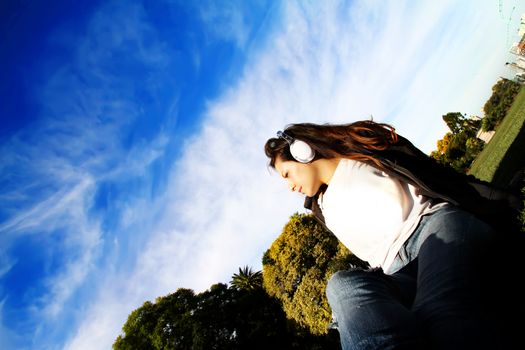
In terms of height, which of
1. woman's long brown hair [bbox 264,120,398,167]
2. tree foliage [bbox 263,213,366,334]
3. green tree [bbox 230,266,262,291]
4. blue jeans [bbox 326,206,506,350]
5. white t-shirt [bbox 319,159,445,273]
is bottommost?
blue jeans [bbox 326,206,506,350]

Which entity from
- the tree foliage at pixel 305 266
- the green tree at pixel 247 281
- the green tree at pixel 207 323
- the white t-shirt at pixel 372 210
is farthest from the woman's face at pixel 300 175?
the green tree at pixel 247 281

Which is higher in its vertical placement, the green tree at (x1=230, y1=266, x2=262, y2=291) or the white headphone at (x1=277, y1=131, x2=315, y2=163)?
the green tree at (x1=230, y1=266, x2=262, y2=291)

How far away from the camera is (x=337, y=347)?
17125 millimetres

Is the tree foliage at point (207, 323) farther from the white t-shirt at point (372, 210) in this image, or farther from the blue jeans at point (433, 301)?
the blue jeans at point (433, 301)

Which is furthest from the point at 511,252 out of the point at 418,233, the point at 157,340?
the point at 157,340

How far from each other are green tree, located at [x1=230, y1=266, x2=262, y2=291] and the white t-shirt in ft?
86.2

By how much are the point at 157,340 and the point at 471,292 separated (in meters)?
26.4

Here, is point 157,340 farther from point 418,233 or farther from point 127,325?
point 418,233

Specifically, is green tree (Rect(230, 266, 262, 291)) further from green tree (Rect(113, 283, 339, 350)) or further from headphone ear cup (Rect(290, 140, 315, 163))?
headphone ear cup (Rect(290, 140, 315, 163))

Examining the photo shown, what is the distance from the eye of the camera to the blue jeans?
137 centimetres

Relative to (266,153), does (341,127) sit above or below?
below

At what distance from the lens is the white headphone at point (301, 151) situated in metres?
3.62

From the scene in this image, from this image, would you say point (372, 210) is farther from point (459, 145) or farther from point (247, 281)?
point (459, 145)

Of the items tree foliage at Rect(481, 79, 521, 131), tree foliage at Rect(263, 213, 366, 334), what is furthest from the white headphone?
tree foliage at Rect(481, 79, 521, 131)
